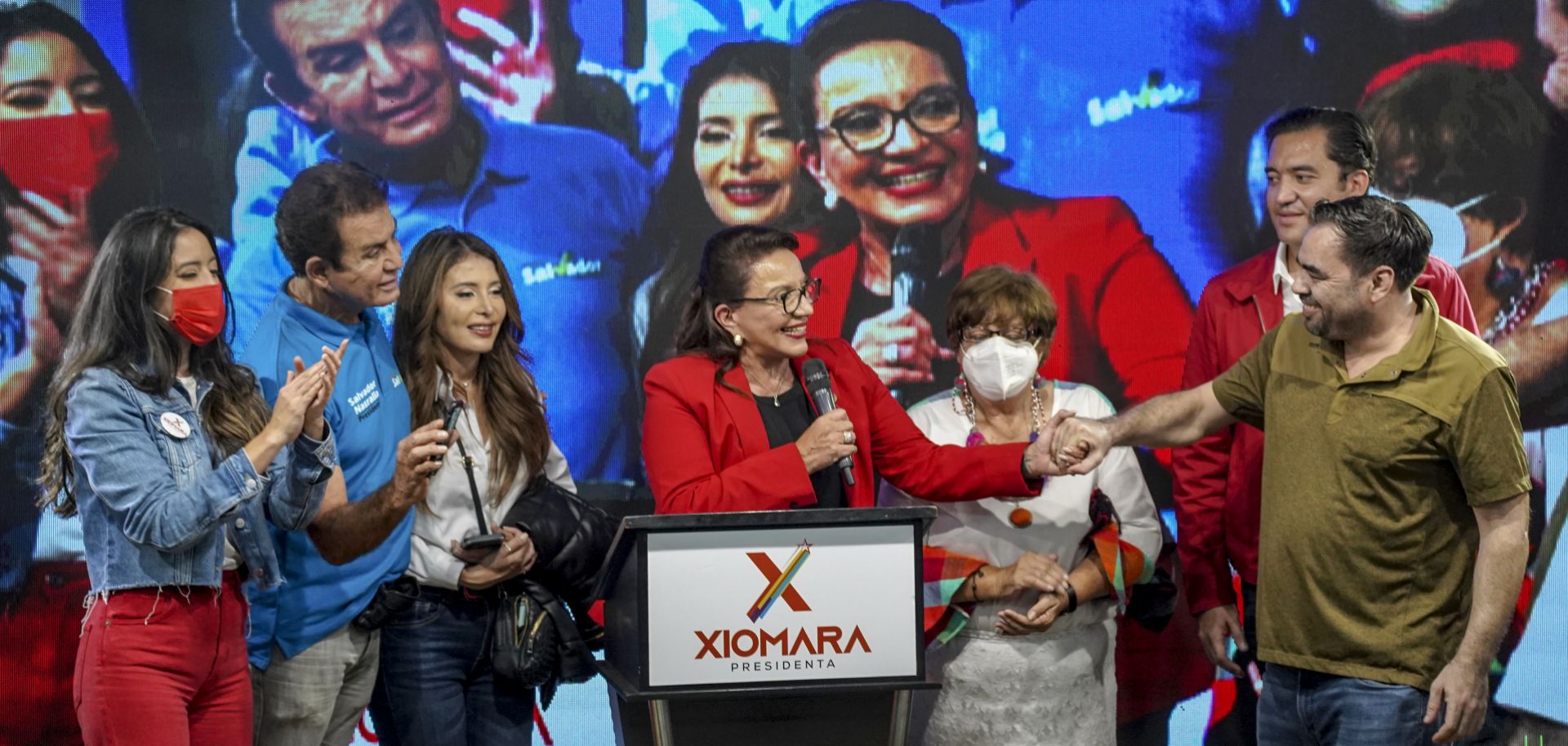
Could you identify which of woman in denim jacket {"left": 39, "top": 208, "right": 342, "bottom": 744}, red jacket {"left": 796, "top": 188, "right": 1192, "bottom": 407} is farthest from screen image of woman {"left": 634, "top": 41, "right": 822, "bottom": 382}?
woman in denim jacket {"left": 39, "top": 208, "right": 342, "bottom": 744}

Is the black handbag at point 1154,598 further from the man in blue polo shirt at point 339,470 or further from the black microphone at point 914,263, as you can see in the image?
the man in blue polo shirt at point 339,470

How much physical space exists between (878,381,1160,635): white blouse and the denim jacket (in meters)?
1.61

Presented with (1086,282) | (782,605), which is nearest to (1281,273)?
(1086,282)

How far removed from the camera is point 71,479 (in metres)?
3.05

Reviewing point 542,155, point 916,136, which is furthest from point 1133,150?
point 542,155

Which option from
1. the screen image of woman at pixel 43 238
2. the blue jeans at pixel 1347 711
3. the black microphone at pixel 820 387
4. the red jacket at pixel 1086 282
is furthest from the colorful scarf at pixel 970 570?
the screen image of woman at pixel 43 238

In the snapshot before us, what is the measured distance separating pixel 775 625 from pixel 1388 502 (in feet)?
4.22

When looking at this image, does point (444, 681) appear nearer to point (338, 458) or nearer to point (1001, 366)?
point (338, 458)

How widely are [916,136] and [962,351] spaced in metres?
1.07

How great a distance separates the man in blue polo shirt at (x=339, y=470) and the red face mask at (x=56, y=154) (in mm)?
1236

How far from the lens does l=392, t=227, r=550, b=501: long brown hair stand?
359cm

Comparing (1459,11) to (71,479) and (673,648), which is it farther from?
(71,479)

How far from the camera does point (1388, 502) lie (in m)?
3.05

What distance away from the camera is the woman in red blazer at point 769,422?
10.9 ft
